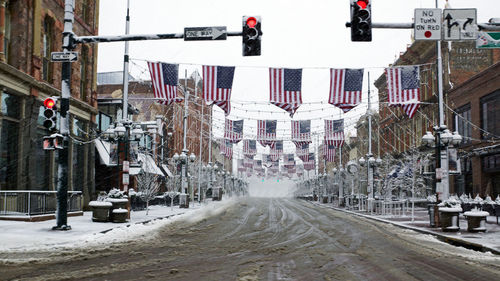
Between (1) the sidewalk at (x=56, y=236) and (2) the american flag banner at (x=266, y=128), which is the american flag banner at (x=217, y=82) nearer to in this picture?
(1) the sidewalk at (x=56, y=236)

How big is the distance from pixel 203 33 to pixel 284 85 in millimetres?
12714

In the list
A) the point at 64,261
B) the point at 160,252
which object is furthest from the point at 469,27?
the point at 64,261

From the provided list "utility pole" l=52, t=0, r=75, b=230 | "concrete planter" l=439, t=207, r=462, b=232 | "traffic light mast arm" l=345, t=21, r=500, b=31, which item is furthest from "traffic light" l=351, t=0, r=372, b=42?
"utility pole" l=52, t=0, r=75, b=230

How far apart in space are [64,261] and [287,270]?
4.88 m

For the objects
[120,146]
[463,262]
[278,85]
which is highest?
[278,85]

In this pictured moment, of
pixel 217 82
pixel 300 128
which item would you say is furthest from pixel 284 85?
pixel 300 128

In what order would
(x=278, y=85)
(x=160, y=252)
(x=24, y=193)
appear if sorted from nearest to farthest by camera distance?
1. (x=160, y=252)
2. (x=24, y=193)
3. (x=278, y=85)

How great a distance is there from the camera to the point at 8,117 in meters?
22.8

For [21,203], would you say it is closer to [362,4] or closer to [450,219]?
[362,4]

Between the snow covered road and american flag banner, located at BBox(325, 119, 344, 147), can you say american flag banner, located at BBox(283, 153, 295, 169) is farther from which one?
the snow covered road

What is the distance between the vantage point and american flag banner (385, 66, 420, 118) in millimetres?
27219

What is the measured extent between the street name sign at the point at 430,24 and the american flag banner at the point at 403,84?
12792mm

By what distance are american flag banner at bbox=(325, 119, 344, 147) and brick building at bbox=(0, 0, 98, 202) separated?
2304 cm

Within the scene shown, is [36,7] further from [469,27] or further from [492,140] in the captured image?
[492,140]
